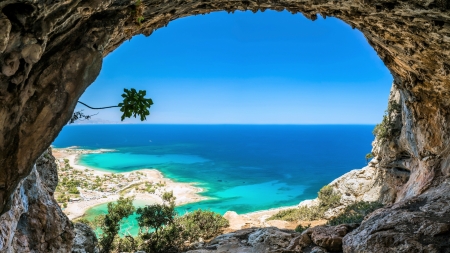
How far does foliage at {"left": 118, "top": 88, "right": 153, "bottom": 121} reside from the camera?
5961 millimetres

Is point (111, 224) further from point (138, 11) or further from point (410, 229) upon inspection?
point (410, 229)

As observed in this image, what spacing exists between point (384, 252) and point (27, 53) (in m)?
9.44

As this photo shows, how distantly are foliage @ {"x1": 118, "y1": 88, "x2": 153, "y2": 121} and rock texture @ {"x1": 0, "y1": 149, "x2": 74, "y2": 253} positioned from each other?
12.5 ft

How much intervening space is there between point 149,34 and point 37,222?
727 cm

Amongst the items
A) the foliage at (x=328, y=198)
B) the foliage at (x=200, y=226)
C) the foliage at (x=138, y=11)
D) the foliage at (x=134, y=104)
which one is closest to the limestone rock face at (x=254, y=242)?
the foliage at (x=200, y=226)

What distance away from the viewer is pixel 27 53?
12.9 feet

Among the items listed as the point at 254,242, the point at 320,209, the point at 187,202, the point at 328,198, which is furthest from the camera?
the point at 187,202

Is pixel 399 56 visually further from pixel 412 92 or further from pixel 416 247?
pixel 416 247

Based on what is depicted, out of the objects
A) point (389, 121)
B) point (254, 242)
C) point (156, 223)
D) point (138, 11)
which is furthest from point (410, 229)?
point (156, 223)

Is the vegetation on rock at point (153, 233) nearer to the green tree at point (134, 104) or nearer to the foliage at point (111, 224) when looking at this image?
the foliage at point (111, 224)

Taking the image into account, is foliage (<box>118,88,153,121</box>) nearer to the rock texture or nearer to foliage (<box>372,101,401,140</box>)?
the rock texture

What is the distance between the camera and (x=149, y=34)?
28.4 ft

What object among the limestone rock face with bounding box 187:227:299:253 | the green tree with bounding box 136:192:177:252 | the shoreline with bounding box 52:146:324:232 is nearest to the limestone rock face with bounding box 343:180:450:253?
the limestone rock face with bounding box 187:227:299:253

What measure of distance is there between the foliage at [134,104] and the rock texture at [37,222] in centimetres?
380
